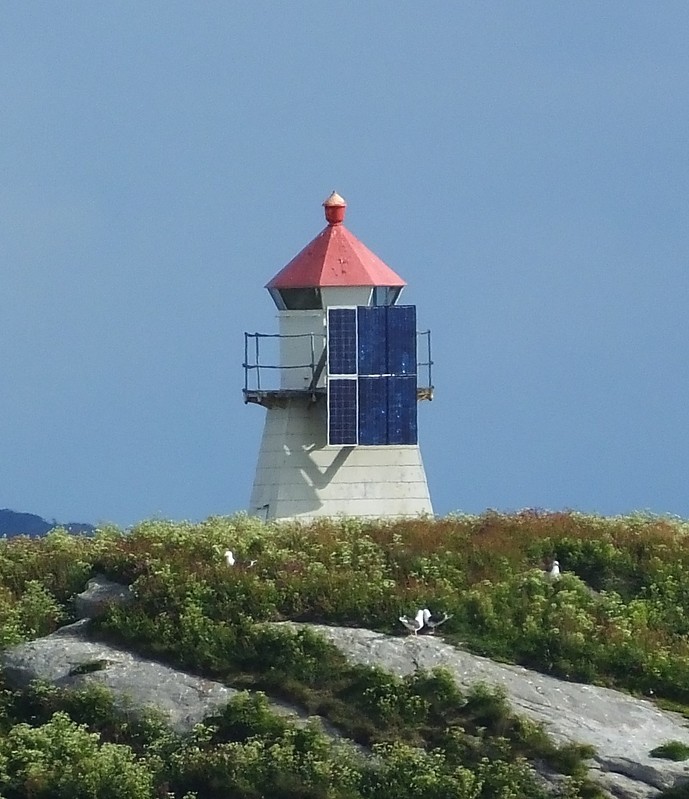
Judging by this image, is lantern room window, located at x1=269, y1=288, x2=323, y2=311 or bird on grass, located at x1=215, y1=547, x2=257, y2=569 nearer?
bird on grass, located at x1=215, y1=547, x2=257, y2=569

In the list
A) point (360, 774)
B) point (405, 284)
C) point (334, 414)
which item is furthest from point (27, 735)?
point (405, 284)

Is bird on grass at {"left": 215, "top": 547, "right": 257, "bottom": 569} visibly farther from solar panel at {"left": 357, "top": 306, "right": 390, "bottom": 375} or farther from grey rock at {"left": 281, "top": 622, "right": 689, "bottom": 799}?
solar panel at {"left": 357, "top": 306, "right": 390, "bottom": 375}

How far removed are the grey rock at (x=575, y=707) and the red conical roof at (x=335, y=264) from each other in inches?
368

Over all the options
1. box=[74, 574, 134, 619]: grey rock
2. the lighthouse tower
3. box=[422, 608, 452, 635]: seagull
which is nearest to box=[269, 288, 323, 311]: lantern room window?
the lighthouse tower

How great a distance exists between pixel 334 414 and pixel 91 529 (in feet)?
16.2

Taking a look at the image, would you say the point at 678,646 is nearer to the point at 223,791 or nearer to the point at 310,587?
the point at 310,587

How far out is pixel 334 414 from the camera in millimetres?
38281

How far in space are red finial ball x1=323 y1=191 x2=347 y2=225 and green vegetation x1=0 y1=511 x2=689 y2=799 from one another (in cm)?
657

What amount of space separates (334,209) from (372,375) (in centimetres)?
356

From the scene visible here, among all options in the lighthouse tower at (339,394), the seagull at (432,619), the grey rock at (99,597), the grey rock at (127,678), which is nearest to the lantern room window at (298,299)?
the lighthouse tower at (339,394)

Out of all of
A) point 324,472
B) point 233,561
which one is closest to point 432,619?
point 233,561

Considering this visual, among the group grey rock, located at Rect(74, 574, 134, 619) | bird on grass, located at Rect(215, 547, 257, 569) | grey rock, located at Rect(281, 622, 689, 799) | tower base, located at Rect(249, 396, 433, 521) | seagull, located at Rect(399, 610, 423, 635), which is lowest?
grey rock, located at Rect(281, 622, 689, 799)

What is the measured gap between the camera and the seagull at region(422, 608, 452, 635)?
31672 millimetres

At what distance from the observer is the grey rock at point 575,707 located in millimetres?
28812
